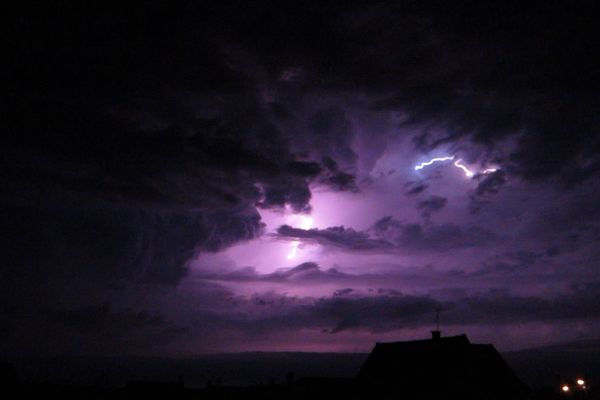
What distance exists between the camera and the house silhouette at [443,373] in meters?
39.7

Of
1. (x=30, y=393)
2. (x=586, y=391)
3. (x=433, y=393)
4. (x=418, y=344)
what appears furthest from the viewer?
(x=586, y=391)

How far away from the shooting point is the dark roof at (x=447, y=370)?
39.8 metres

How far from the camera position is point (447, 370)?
1582 inches

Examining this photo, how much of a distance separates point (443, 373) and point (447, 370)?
14.9 inches

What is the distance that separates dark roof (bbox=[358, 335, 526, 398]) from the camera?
39.8m

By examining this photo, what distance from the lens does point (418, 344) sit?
43.9 metres

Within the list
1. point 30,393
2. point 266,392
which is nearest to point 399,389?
point 266,392

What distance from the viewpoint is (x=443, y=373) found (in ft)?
132

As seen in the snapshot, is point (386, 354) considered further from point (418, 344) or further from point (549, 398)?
point (549, 398)

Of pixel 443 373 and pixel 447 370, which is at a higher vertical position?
pixel 447 370

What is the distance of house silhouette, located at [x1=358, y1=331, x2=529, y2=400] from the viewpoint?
1564 inches

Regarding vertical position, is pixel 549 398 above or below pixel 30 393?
above

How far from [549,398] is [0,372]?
55.7 m

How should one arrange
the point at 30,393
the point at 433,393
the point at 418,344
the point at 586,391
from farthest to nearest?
1. the point at 586,391
2. the point at 30,393
3. the point at 418,344
4. the point at 433,393
